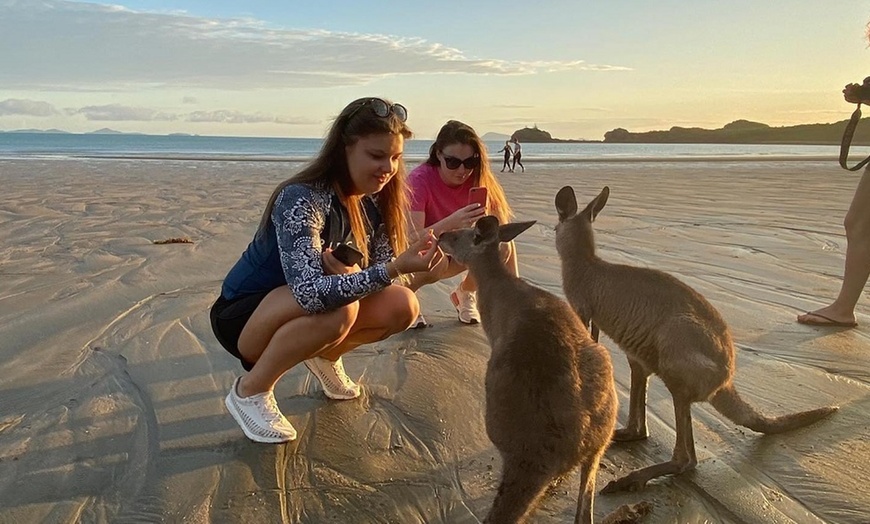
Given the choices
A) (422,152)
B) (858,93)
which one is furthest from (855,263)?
(422,152)

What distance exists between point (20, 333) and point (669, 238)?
5289 millimetres

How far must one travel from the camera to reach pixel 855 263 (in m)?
3.99

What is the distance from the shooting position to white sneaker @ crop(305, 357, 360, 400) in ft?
10.1

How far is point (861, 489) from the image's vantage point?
2.32 metres

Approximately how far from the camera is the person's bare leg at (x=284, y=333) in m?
2.71

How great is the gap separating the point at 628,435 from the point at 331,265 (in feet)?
4.46

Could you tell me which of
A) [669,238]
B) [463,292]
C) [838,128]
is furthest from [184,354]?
[838,128]

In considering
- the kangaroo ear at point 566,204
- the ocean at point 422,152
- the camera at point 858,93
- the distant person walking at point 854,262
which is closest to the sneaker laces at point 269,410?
the kangaroo ear at point 566,204

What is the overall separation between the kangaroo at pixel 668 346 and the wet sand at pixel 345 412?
0.25 feet

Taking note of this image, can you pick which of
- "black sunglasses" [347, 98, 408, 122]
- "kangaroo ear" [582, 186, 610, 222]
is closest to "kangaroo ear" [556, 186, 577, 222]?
"kangaroo ear" [582, 186, 610, 222]

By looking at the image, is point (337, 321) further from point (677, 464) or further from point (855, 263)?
point (855, 263)

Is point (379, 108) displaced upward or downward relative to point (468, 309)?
upward

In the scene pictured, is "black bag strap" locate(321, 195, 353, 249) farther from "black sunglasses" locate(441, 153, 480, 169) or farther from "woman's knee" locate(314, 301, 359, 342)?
"black sunglasses" locate(441, 153, 480, 169)

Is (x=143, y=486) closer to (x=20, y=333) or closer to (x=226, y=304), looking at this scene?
(x=226, y=304)
